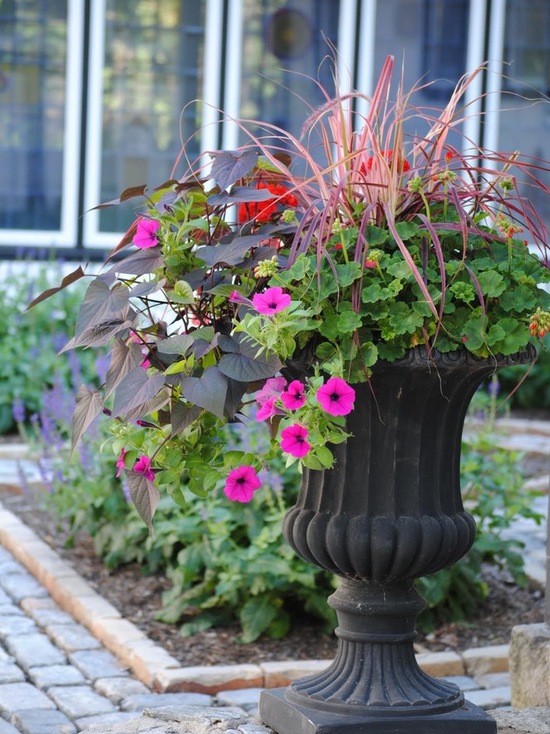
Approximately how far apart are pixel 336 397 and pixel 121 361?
1.34 ft

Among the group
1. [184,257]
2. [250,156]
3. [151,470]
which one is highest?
[250,156]

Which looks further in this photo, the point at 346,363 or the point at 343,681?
the point at 343,681

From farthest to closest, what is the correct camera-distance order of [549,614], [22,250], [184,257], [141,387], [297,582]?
[22,250] → [297,582] → [549,614] → [184,257] → [141,387]

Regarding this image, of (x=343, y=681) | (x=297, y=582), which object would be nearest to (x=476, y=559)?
(x=297, y=582)

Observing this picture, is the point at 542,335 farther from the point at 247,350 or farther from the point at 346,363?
the point at 247,350

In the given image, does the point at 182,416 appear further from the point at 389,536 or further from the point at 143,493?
the point at 389,536

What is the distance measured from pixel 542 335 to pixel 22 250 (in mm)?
6492

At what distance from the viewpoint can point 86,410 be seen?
209 centimetres

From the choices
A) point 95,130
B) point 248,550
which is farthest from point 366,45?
point 248,550

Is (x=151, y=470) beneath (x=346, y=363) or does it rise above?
beneath

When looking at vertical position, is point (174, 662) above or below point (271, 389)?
below

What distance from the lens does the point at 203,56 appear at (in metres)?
8.29

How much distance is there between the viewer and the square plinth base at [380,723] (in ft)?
6.69

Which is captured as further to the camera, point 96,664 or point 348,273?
point 96,664
